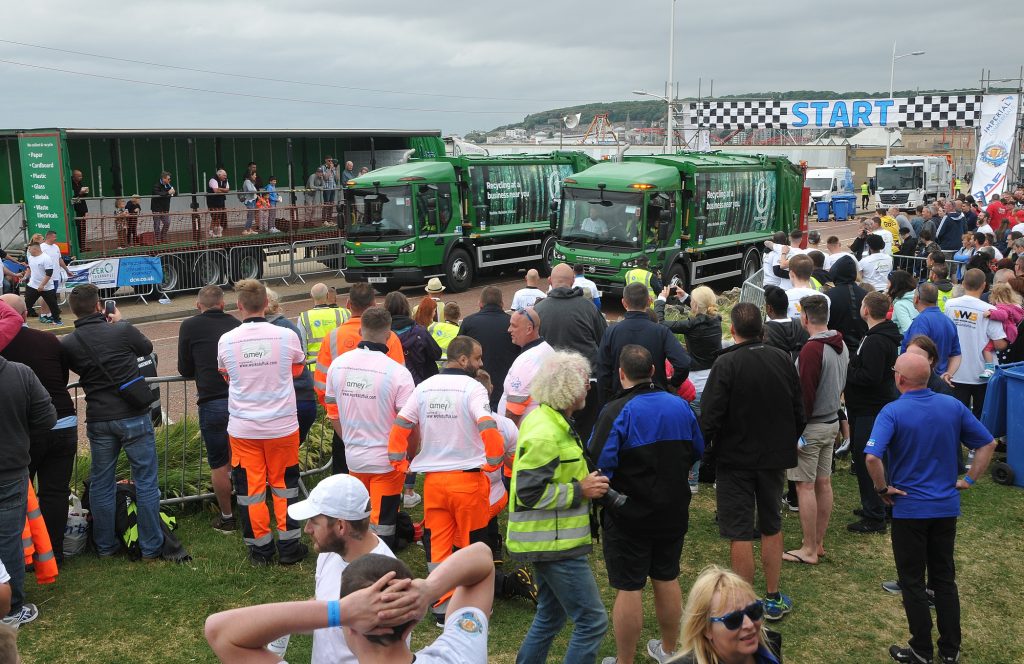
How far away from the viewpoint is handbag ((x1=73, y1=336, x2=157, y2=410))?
6.05 metres

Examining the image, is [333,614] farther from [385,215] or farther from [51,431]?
[385,215]

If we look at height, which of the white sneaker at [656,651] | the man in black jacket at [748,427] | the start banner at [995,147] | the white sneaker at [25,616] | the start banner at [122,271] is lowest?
the white sneaker at [656,651]

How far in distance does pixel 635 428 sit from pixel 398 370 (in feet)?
6.06

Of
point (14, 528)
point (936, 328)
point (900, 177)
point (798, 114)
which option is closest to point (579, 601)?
point (14, 528)

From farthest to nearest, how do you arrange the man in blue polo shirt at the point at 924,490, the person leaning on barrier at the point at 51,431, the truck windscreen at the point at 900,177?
1. the truck windscreen at the point at 900,177
2. the person leaning on barrier at the point at 51,431
3. the man in blue polo shirt at the point at 924,490

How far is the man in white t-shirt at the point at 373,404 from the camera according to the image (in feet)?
19.0

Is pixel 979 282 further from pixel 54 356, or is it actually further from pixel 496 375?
pixel 54 356

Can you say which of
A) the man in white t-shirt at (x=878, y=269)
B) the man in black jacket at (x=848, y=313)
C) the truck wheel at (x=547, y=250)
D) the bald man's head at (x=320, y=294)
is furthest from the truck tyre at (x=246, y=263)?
the man in black jacket at (x=848, y=313)

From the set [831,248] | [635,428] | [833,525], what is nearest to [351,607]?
[635,428]

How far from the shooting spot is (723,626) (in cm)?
298

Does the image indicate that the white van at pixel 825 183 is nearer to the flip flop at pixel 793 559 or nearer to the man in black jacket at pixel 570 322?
the man in black jacket at pixel 570 322

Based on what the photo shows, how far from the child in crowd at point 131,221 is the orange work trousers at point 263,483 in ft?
46.9

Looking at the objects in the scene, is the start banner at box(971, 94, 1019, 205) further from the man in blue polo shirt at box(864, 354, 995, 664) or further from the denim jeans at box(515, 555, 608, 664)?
the denim jeans at box(515, 555, 608, 664)

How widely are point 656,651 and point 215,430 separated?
3.58 m
